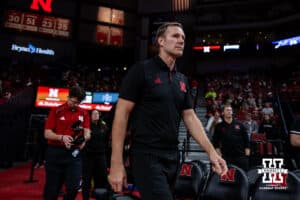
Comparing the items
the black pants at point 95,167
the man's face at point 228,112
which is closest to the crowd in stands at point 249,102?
the man's face at point 228,112

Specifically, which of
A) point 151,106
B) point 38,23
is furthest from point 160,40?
point 38,23

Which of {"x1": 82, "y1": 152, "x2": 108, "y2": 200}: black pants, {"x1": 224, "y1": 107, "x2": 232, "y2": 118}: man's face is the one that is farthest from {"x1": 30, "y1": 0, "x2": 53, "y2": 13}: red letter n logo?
{"x1": 224, "y1": 107, "x2": 232, "y2": 118}: man's face

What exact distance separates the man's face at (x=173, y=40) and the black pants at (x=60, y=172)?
2.35 m

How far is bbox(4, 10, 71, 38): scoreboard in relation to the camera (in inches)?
898

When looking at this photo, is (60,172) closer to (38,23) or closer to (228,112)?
(228,112)

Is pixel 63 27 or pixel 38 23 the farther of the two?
pixel 63 27

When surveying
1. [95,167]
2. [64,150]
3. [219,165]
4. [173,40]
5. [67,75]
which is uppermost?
[67,75]

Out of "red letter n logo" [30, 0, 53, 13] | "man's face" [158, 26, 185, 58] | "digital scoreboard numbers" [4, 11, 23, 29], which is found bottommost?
"man's face" [158, 26, 185, 58]

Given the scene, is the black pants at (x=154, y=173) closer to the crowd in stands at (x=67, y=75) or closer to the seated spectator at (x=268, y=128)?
the seated spectator at (x=268, y=128)

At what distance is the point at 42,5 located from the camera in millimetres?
23750

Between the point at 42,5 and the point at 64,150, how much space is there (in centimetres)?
2205

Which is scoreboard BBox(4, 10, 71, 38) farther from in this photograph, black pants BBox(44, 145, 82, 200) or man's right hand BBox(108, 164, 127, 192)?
man's right hand BBox(108, 164, 127, 192)

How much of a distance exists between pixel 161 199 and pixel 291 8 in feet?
81.5

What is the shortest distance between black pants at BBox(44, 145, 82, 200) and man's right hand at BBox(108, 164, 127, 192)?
7.00ft
